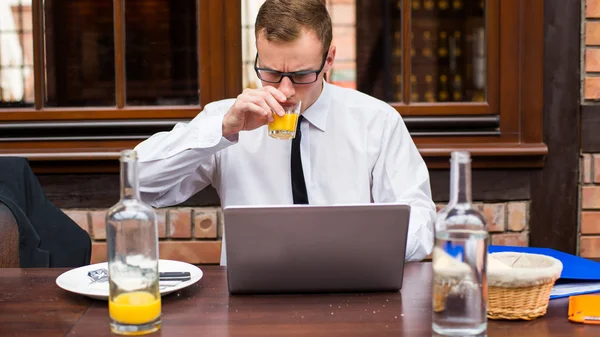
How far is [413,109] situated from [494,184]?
38cm

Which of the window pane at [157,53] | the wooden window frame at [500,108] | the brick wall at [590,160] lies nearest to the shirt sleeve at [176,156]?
the window pane at [157,53]

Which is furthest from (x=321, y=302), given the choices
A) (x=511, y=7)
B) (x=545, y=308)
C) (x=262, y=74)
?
(x=511, y=7)

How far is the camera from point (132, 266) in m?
1.05

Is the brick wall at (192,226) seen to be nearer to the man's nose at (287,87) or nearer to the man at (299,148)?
the man at (299,148)

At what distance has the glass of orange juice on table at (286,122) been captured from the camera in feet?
5.26

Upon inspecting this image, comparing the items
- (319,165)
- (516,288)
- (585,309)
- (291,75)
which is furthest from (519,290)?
(319,165)

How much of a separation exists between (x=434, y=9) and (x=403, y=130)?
2.42ft

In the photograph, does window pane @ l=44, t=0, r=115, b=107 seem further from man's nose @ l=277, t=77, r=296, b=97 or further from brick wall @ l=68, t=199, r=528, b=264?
man's nose @ l=277, t=77, r=296, b=97

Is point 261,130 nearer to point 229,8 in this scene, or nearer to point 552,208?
point 229,8

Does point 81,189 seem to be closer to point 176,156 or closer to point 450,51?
point 176,156

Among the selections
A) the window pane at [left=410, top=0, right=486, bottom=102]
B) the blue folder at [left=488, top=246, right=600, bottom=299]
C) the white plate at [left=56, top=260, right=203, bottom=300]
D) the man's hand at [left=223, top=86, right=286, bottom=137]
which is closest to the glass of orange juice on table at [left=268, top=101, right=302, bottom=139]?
the man's hand at [left=223, top=86, right=286, bottom=137]

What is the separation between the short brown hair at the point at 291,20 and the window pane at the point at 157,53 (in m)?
0.77

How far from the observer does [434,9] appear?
2516 millimetres

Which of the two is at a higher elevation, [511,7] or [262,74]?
[511,7]
